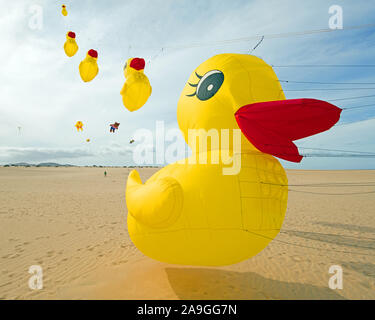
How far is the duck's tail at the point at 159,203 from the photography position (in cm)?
236

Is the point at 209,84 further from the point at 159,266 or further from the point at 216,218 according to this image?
the point at 159,266

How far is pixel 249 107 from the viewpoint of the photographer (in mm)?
2477

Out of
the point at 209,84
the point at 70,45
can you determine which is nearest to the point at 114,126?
the point at 70,45

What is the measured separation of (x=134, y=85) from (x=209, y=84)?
1476 mm

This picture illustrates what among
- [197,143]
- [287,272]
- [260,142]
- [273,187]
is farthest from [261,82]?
[287,272]

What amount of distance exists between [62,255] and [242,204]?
5306mm

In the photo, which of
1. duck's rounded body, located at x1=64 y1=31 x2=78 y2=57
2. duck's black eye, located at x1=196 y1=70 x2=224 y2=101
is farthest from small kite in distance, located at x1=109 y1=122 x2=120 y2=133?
duck's black eye, located at x1=196 y1=70 x2=224 y2=101

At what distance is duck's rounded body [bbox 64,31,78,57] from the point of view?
674 centimetres

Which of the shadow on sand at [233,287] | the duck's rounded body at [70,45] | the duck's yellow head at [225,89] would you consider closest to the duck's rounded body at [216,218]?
the duck's yellow head at [225,89]

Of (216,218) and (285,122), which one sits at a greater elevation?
(285,122)

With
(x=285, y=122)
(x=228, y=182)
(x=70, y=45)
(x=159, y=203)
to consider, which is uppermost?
(x=70, y=45)

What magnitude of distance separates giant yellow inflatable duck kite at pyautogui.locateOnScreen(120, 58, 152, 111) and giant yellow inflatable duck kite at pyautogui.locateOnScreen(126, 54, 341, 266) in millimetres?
1247

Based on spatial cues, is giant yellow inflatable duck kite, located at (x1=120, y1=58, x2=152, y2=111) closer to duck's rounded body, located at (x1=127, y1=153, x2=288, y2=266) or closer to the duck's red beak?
duck's rounded body, located at (x1=127, y1=153, x2=288, y2=266)

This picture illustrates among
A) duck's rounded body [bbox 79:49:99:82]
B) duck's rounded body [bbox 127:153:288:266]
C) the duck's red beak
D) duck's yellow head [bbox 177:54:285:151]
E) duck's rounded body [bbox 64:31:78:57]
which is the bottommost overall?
duck's rounded body [bbox 127:153:288:266]
